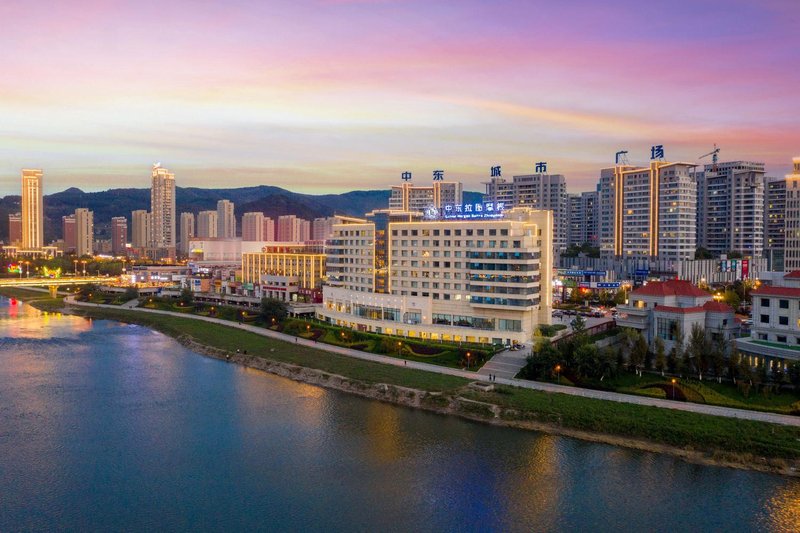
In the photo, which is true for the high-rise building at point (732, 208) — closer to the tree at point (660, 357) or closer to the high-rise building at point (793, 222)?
the high-rise building at point (793, 222)

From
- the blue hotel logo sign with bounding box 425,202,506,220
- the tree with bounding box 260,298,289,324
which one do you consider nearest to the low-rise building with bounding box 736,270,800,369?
the blue hotel logo sign with bounding box 425,202,506,220

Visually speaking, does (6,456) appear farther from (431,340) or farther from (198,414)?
(431,340)

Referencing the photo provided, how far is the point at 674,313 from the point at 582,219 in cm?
7198

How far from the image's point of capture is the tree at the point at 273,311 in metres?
46.5

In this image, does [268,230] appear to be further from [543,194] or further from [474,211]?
[474,211]

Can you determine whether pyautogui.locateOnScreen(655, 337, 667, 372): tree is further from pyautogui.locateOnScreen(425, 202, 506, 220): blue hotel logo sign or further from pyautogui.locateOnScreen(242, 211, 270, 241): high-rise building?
pyautogui.locateOnScreen(242, 211, 270, 241): high-rise building

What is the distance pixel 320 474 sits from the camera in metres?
20.4

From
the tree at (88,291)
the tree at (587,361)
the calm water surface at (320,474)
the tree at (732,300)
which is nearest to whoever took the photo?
the calm water surface at (320,474)

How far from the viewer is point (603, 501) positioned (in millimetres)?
18484

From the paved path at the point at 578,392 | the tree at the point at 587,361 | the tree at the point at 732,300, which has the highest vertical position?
the tree at the point at 732,300

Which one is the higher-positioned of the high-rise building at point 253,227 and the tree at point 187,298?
the high-rise building at point 253,227

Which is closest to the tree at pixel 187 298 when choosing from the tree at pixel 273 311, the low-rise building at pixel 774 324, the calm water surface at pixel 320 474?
the tree at pixel 273 311

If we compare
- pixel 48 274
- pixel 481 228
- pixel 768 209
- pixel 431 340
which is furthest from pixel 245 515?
pixel 48 274

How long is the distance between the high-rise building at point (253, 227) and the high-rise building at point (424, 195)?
4587cm
